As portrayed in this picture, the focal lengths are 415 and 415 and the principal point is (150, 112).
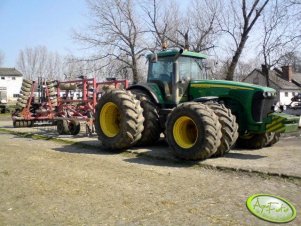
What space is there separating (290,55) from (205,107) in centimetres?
2220

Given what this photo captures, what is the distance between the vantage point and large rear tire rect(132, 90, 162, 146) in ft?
32.4

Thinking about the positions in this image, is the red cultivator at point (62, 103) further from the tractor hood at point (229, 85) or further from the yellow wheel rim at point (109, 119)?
the tractor hood at point (229, 85)

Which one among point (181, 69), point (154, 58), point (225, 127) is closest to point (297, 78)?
point (181, 69)

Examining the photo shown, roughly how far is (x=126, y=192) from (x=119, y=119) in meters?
4.43

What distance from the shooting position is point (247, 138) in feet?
33.0

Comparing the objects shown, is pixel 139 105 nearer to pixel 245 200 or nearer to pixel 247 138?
pixel 247 138

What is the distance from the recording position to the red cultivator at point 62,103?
14.0 meters

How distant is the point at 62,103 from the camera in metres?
15.1

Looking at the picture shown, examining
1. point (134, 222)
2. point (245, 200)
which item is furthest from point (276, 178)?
point (134, 222)

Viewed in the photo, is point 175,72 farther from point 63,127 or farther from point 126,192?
point 63,127

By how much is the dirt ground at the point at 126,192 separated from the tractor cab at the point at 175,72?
1959mm

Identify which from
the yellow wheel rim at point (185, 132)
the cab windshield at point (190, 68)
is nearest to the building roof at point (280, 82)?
the cab windshield at point (190, 68)

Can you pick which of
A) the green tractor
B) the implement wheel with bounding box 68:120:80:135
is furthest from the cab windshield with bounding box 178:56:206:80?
the implement wheel with bounding box 68:120:80:135

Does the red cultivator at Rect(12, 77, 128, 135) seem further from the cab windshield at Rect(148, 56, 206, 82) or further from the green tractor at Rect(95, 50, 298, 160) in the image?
the cab windshield at Rect(148, 56, 206, 82)
